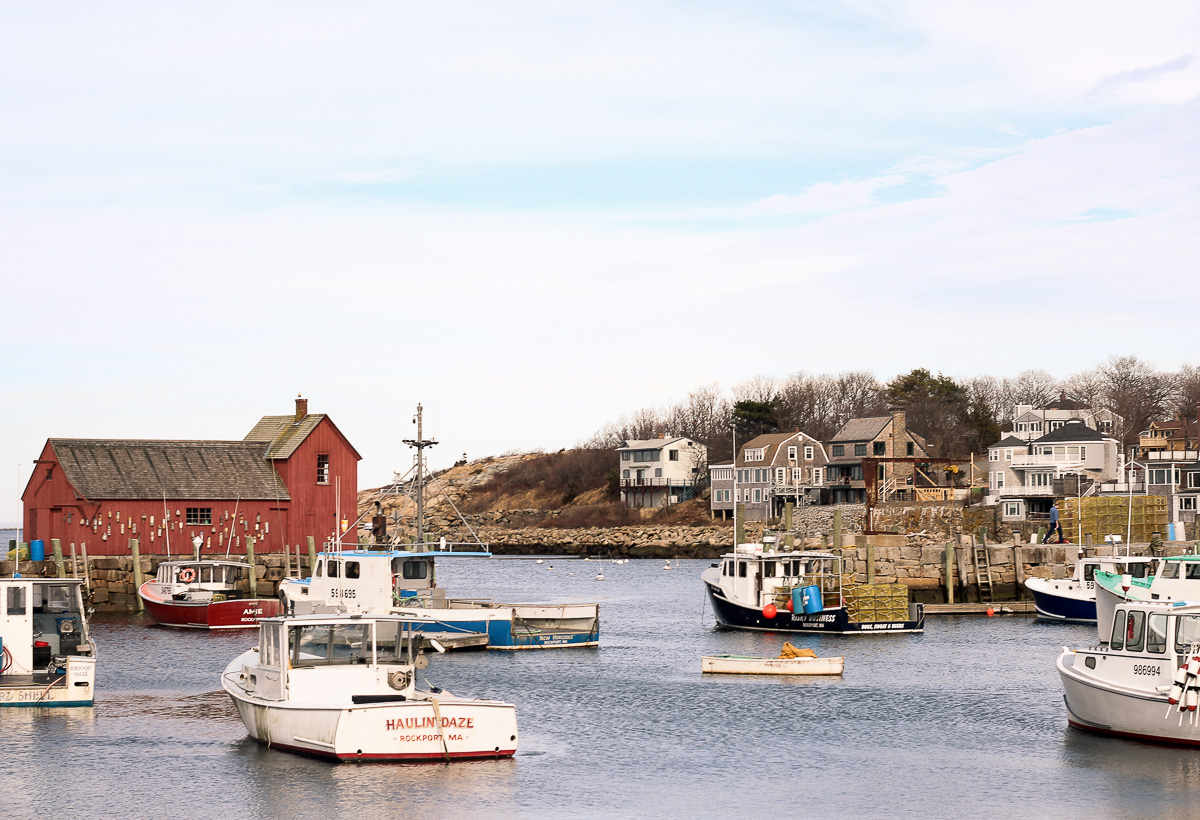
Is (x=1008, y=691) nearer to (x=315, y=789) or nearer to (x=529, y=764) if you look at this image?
(x=529, y=764)

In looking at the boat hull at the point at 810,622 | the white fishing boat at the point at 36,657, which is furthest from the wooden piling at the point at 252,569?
the white fishing boat at the point at 36,657

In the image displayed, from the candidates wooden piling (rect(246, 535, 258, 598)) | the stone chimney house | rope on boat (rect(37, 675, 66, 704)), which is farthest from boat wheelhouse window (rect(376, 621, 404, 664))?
the stone chimney house

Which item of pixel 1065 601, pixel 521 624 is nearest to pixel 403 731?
pixel 521 624

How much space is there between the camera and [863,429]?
117 m

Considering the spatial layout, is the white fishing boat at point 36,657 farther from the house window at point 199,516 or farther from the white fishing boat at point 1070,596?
the white fishing boat at point 1070,596

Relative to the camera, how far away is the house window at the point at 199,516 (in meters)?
63.0

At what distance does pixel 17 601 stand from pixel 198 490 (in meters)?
35.9

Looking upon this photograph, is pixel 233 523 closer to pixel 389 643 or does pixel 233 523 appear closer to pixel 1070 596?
pixel 1070 596

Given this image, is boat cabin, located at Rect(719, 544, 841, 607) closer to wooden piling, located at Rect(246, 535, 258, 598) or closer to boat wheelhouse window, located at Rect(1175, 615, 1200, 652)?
wooden piling, located at Rect(246, 535, 258, 598)

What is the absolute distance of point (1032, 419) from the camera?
116812 mm

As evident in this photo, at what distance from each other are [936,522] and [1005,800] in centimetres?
8233

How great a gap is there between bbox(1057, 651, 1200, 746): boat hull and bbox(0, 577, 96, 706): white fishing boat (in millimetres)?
20930

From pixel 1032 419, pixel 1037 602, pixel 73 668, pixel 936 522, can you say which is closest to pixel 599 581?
pixel 936 522

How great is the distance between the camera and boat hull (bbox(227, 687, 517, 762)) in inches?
857
